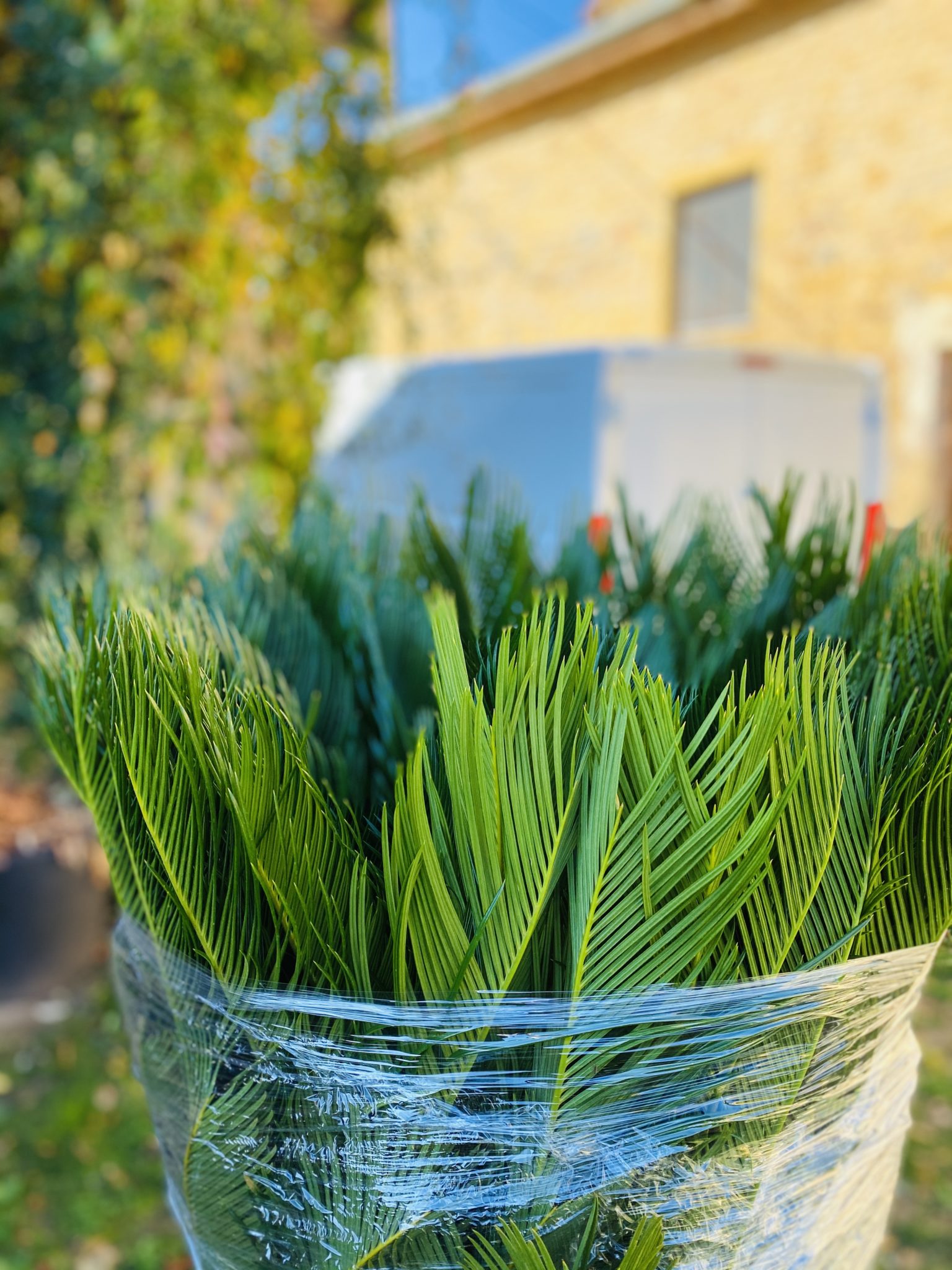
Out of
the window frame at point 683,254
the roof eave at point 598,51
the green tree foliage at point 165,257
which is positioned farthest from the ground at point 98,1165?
the window frame at point 683,254

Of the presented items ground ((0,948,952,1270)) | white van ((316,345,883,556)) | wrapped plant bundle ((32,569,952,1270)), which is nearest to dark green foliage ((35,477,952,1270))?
wrapped plant bundle ((32,569,952,1270))

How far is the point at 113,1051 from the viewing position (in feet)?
11.1

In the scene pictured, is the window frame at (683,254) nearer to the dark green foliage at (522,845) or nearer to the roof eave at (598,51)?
the roof eave at (598,51)

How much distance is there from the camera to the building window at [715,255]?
9.35m

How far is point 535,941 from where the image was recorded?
0.75m

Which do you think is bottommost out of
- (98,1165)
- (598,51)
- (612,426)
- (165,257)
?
(98,1165)

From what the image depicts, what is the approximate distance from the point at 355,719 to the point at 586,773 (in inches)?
21.4

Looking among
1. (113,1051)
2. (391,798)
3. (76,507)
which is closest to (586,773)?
(391,798)

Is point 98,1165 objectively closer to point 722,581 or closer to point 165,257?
point 722,581

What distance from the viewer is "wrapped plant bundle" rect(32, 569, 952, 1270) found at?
0.71 metres

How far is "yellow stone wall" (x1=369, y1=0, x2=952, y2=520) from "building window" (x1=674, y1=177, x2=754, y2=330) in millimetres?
144

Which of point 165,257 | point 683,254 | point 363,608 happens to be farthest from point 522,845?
point 683,254

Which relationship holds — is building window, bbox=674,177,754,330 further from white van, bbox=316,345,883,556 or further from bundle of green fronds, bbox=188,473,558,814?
bundle of green fronds, bbox=188,473,558,814

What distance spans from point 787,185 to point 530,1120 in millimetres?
9240
